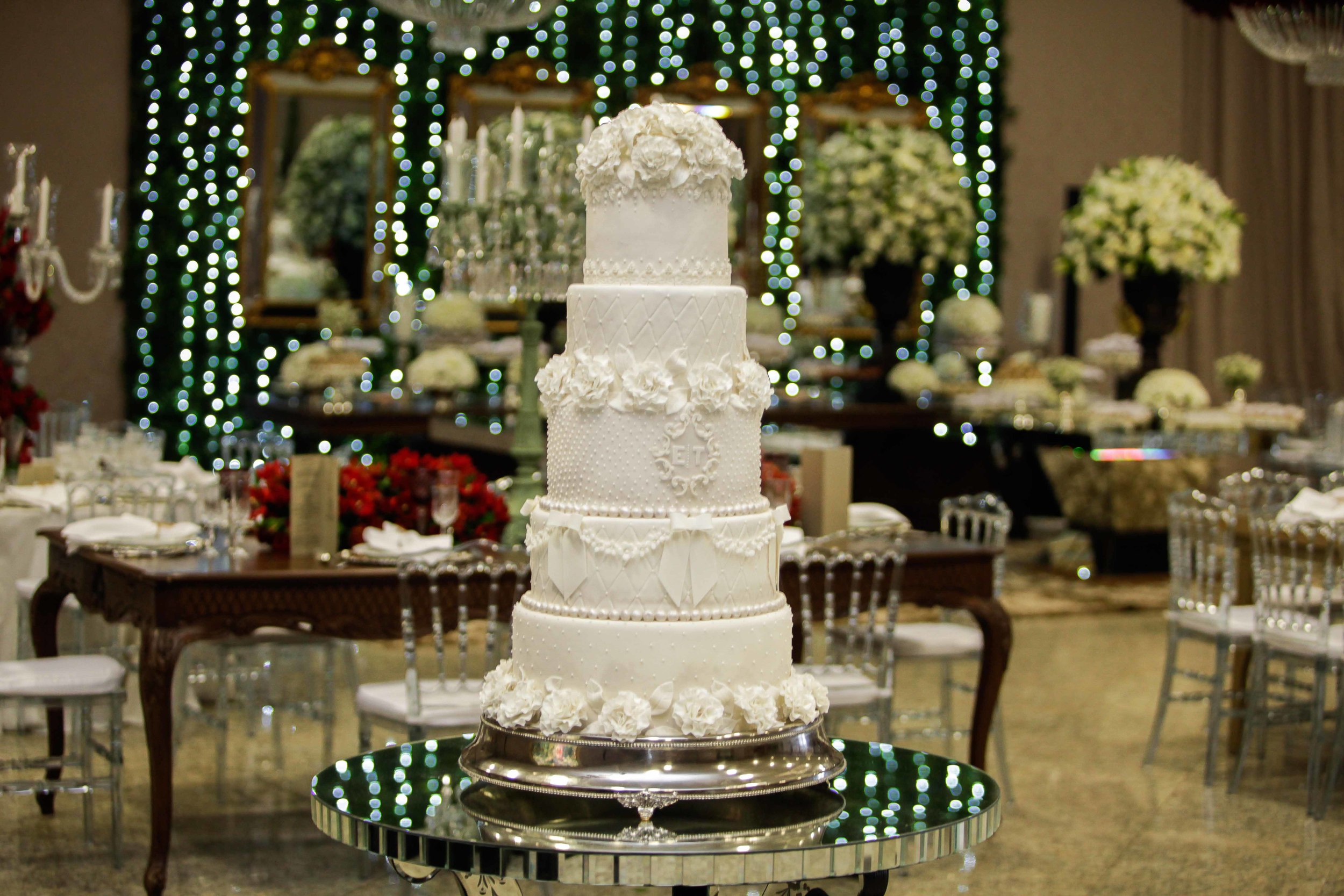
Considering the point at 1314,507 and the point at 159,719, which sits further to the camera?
the point at 1314,507

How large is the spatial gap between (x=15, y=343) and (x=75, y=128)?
4.01 m

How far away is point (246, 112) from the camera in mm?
9570

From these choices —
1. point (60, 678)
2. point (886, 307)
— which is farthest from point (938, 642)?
point (886, 307)

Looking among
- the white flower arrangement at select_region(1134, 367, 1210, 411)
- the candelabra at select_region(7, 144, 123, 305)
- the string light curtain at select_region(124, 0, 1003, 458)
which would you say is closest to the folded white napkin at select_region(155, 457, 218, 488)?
the candelabra at select_region(7, 144, 123, 305)

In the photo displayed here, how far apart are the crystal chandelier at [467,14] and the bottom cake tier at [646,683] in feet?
10.2

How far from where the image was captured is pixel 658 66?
10.7m

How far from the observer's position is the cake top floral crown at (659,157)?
2.70 metres

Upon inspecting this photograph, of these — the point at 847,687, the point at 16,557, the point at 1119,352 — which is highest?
the point at 1119,352

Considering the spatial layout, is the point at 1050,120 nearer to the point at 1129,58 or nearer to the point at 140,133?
the point at 1129,58

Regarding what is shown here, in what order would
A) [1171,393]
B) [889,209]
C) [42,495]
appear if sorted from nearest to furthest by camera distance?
[42,495] < [1171,393] < [889,209]

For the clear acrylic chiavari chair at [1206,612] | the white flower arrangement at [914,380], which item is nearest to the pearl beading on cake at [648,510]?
the clear acrylic chiavari chair at [1206,612]

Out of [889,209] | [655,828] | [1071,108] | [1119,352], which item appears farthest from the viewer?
[1071,108]

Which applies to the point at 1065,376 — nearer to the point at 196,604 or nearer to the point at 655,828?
the point at 196,604

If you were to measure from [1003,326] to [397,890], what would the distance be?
851 cm
